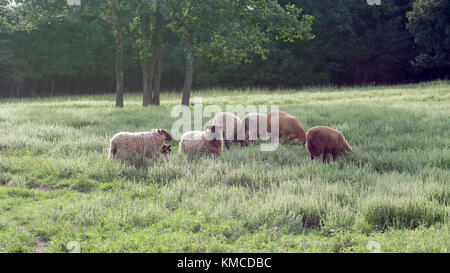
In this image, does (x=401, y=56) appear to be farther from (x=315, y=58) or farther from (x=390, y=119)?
(x=390, y=119)

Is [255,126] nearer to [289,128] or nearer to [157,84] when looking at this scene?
[289,128]

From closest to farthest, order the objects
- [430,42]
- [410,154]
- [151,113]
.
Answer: [410,154] → [151,113] → [430,42]

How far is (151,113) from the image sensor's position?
13.8m

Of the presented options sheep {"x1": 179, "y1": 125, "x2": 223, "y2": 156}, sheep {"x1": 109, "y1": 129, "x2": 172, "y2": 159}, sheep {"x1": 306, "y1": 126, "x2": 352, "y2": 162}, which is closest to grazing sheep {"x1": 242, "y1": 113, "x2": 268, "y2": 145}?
sheep {"x1": 179, "y1": 125, "x2": 223, "y2": 156}

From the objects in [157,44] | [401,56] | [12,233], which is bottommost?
[12,233]

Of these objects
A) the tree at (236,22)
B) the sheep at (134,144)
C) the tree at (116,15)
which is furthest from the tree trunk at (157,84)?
the sheep at (134,144)

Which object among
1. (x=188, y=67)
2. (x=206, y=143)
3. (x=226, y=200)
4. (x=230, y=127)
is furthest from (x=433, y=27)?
(x=226, y=200)

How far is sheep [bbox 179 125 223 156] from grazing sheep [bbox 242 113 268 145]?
5.54 feet

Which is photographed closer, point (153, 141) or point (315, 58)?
point (153, 141)

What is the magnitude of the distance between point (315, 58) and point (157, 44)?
30304mm

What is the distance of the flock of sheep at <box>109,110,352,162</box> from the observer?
7.15m

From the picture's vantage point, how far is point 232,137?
934cm

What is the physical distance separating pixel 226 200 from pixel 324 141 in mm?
2770

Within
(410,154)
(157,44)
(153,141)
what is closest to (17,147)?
(153,141)
